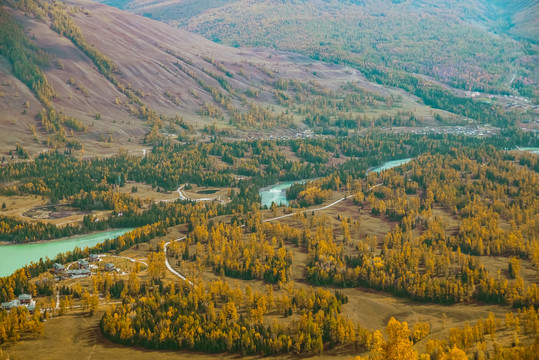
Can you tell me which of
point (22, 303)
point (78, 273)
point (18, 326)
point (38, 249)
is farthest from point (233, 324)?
point (38, 249)

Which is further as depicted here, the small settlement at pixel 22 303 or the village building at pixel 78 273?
the village building at pixel 78 273

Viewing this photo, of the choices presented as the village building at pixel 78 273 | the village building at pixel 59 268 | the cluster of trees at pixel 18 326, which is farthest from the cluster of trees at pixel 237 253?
→ the cluster of trees at pixel 18 326

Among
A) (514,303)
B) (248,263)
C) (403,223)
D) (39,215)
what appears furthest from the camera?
(39,215)

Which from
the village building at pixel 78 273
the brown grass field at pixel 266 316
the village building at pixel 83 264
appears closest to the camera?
the brown grass field at pixel 266 316

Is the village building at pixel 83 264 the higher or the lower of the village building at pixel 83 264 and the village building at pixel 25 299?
the lower

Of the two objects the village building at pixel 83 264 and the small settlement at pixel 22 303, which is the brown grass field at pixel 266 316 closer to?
the small settlement at pixel 22 303

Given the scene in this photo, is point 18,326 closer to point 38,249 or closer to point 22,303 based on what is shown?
point 22,303

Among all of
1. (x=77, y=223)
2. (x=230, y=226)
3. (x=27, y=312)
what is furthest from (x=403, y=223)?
(x=27, y=312)

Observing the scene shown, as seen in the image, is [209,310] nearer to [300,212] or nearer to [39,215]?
[300,212]
